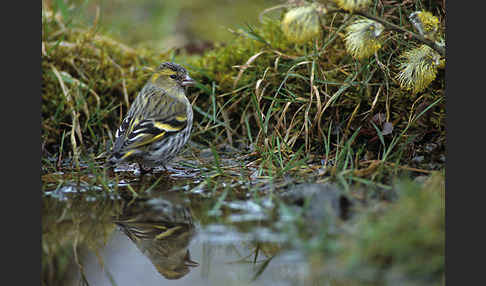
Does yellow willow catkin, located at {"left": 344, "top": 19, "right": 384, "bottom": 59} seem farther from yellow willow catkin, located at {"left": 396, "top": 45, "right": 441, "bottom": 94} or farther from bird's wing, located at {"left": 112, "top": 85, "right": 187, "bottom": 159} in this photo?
bird's wing, located at {"left": 112, "top": 85, "right": 187, "bottom": 159}

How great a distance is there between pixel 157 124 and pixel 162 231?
1.40m

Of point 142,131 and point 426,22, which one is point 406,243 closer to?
point 426,22

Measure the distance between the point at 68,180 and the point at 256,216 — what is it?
1606mm

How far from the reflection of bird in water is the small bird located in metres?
0.67

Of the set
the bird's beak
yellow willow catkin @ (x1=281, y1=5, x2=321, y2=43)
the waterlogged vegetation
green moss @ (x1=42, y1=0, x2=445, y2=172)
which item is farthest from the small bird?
yellow willow catkin @ (x1=281, y1=5, x2=321, y2=43)

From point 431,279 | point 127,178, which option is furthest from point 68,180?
point 431,279

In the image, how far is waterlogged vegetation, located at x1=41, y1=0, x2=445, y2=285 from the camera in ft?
7.98

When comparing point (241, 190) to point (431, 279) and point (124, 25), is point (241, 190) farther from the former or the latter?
point (124, 25)

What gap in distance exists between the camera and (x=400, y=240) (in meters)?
2.33

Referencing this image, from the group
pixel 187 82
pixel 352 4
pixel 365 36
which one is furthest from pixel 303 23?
pixel 187 82

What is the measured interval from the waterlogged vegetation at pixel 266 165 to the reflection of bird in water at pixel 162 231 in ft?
0.04

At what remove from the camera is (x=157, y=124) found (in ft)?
13.5

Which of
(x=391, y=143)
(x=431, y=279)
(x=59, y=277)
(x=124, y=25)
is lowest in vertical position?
(x=59, y=277)

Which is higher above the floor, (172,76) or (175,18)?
(175,18)
